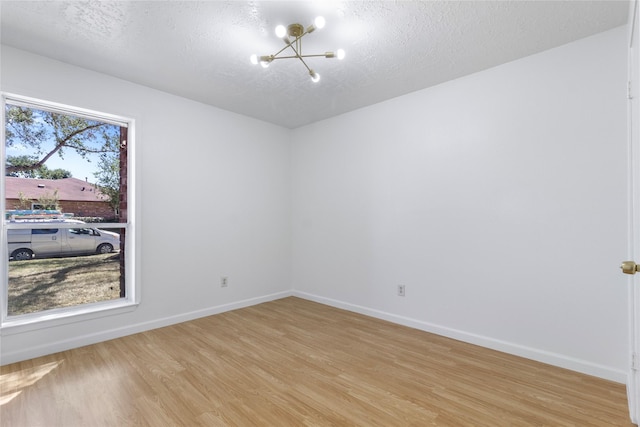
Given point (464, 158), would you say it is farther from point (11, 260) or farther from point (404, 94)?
point (11, 260)

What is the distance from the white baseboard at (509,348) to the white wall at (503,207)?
0.01 metres

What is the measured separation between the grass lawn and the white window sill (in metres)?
0.06

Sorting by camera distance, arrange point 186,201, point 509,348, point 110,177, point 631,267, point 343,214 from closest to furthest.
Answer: point 631,267 < point 509,348 < point 110,177 < point 186,201 < point 343,214

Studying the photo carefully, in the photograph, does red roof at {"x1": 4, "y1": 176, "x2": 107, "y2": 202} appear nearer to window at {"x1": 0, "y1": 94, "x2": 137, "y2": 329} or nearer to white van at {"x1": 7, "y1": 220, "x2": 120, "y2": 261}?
window at {"x1": 0, "y1": 94, "x2": 137, "y2": 329}

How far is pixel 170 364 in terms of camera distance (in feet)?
8.45

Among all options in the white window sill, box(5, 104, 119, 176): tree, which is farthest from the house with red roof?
the white window sill

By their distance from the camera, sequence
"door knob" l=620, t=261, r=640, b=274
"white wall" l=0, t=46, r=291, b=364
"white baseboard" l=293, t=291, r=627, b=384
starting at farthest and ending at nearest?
1. "white wall" l=0, t=46, r=291, b=364
2. "white baseboard" l=293, t=291, r=627, b=384
3. "door knob" l=620, t=261, r=640, b=274

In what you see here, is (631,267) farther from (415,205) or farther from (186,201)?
(186,201)

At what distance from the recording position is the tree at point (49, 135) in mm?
2723

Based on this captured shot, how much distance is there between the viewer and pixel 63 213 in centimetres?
295

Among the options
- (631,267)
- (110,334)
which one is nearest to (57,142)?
(110,334)

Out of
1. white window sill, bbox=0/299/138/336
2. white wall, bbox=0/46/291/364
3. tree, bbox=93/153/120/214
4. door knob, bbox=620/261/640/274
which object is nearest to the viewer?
door knob, bbox=620/261/640/274

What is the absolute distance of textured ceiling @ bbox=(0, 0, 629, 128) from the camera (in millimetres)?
2111

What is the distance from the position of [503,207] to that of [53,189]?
14.1 feet
